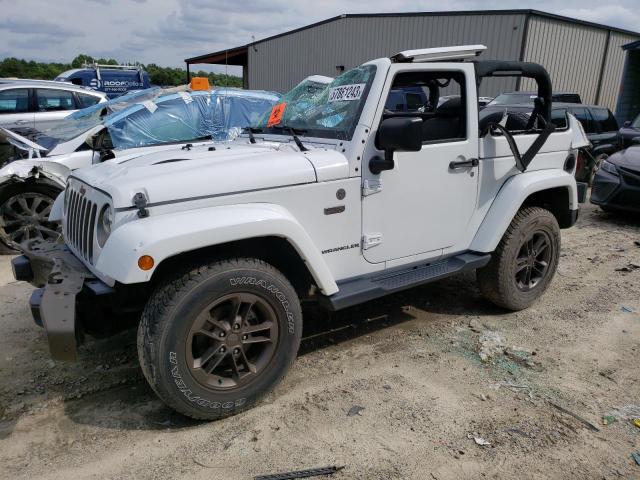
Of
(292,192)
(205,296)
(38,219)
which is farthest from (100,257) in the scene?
(38,219)

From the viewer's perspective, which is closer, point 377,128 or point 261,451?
point 261,451

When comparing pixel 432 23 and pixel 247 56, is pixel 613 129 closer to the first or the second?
pixel 432 23

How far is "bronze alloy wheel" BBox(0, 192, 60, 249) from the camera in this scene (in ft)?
18.6

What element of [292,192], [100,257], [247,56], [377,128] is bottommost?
[100,257]

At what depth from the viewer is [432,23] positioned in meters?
18.4

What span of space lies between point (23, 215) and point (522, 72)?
5.40 meters

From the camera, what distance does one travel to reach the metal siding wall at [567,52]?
54.0ft

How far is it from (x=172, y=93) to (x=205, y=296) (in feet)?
15.2

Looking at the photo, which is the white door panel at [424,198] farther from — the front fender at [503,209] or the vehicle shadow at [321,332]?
the vehicle shadow at [321,332]

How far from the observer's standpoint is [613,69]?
20750 millimetres

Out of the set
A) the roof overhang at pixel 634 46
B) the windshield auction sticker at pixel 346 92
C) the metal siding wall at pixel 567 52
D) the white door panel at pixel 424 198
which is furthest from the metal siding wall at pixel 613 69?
the windshield auction sticker at pixel 346 92

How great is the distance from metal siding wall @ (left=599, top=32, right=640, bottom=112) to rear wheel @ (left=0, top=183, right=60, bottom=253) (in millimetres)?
21532

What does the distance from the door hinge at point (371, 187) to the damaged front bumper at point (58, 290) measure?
1.63 metres

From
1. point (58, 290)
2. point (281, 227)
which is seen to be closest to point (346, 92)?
point (281, 227)
